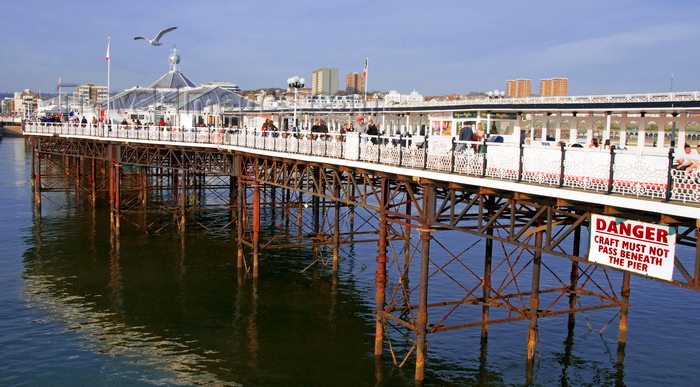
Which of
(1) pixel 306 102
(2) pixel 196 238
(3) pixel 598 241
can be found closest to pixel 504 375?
(3) pixel 598 241

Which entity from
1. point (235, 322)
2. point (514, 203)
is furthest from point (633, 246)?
point (235, 322)

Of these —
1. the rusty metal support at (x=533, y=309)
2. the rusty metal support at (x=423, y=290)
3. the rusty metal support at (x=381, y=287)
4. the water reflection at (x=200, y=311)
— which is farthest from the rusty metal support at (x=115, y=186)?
the rusty metal support at (x=533, y=309)

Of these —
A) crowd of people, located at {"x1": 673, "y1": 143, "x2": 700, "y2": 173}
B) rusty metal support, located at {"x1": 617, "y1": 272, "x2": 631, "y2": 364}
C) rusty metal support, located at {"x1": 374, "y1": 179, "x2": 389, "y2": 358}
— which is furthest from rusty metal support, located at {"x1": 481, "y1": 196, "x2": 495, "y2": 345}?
crowd of people, located at {"x1": 673, "y1": 143, "x2": 700, "y2": 173}

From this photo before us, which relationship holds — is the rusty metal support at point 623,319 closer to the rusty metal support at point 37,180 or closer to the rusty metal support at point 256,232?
the rusty metal support at point 256,232

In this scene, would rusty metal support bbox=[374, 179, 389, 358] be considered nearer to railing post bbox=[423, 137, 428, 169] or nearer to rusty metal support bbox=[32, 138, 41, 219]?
railing post bbox=[423, 137, 428, 169]

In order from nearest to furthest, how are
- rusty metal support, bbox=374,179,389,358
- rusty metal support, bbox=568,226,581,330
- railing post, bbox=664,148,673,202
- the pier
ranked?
railing post, bbox=664,148,673,202 < the pier < rusty metal support, bbox=374,179,389,358 < rusty metal support, bbox=568,226,581,330

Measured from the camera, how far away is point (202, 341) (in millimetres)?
21203

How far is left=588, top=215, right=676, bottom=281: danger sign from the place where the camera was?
12.4 m

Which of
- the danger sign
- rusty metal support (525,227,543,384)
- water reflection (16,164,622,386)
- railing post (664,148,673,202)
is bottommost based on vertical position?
water reflection (16,164,622,386)

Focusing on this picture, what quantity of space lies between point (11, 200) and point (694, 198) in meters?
55.4

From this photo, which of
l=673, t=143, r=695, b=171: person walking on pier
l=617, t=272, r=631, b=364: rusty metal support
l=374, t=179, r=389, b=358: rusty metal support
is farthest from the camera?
l=617, t=272, r=631, b=364: rusty metal support

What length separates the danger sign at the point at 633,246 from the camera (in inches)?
490

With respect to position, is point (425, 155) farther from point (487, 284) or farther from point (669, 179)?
point (669, 179)

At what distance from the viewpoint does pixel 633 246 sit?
13.0m
